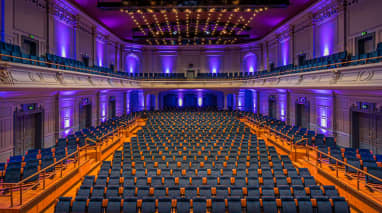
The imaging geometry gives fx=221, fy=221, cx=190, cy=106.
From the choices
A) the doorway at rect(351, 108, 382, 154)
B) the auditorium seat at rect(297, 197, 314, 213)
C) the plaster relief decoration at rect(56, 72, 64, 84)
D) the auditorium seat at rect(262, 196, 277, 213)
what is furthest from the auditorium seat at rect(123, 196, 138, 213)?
the doorway at rect(351, 108, 382, 154)

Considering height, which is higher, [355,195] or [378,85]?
[378,85]

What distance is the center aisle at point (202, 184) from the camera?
5609mm

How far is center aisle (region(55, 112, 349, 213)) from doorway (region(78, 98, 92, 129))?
6.86 meters

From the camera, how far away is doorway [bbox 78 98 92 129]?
15.6 metres

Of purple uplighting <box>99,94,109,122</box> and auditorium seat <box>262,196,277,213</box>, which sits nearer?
auditorium seat <box>262,196,277,213</box>

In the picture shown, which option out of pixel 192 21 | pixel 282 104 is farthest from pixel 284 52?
pixel 192 21

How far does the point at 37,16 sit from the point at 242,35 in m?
17.1

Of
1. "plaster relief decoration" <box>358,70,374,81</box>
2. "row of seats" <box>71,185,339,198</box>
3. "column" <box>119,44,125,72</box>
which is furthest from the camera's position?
"column" <box>119,44,125,72</box>

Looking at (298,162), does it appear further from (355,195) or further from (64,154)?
(64,154)

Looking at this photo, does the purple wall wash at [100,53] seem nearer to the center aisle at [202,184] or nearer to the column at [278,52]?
the center aisle at [202,184]

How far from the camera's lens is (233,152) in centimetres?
1000

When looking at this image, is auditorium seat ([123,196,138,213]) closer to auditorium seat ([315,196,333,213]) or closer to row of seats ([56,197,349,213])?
row of seats ([56,197,349,213])

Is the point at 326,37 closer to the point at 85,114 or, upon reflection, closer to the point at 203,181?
the point at 203,181

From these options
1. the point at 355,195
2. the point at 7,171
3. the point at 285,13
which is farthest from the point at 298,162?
the point at 285,13
